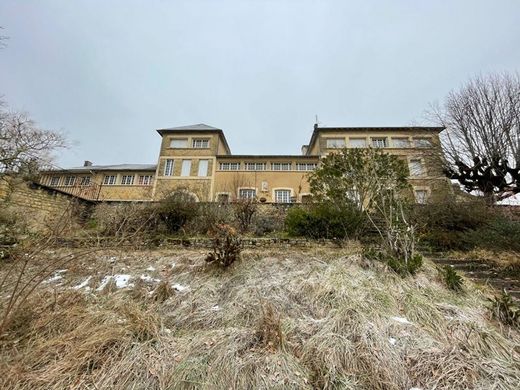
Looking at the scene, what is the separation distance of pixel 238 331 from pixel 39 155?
13.7m

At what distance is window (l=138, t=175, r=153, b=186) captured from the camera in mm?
19392

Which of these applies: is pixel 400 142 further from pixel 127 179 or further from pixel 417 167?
pixel 127 179

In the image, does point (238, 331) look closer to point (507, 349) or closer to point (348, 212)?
point (507, 349)

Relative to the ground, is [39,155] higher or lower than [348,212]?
higher

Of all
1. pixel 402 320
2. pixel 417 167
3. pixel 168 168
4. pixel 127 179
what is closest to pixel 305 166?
pixel 417 167

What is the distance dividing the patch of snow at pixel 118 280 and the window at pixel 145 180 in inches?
651

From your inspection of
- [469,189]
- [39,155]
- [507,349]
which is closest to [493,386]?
[507,349]

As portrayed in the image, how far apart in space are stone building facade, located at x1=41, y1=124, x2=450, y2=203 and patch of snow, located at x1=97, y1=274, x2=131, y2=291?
501 inches

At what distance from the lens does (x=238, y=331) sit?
106 inches

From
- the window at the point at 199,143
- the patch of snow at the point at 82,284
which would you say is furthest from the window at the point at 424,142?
the patch of snow at the point at 82,284

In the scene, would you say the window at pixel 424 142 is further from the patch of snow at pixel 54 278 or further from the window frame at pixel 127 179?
the window frame at pixel 127 179

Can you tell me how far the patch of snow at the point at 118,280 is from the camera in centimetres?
404

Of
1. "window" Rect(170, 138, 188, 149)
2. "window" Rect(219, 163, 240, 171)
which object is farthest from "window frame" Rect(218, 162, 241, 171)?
"window" Rect(170, 138, 188, 149)

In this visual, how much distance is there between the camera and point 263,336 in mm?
2588
